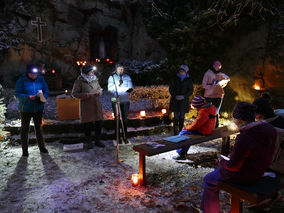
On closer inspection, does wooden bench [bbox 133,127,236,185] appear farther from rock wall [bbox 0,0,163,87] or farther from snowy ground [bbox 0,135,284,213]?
rock wall [bbox 0,0,163,87]

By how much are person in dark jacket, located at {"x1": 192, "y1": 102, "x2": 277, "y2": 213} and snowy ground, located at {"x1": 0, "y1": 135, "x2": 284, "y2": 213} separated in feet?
3.94

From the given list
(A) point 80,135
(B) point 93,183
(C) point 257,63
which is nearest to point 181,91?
(A) point 80,135

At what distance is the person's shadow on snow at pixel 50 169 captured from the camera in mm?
4766

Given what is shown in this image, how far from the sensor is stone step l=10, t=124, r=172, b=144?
691 cm

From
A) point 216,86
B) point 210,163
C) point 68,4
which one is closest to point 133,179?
point 210,163

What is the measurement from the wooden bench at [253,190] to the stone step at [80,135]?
192 inches

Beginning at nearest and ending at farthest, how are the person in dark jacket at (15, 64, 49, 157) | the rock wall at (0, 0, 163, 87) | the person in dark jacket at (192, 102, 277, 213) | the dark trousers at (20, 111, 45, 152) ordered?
1. the person in dark jacket at (192, 102, 277, 213)
2. the person in dark jacket at (15, 64, 49, 157)
3. the dark trousers at (20, 111, 45, 152)
4. the rock wall at (0, 0, 163, 87)

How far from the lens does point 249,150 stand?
2.48m

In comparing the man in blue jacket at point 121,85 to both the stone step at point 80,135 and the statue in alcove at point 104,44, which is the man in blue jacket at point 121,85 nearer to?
the stone step at point 80,135

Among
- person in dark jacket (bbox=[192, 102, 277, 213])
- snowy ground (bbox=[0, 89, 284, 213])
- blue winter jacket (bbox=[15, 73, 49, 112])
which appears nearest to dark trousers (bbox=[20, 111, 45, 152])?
blue winter jacket (bbox=[15, 73, 49, 112])

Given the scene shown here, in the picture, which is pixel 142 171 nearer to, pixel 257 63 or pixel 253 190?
pixel 253 190

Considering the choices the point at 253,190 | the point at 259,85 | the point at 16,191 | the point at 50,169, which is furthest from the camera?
the point at 259,85

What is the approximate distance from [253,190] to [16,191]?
405 centimetres

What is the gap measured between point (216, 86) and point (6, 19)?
45.7 ft
